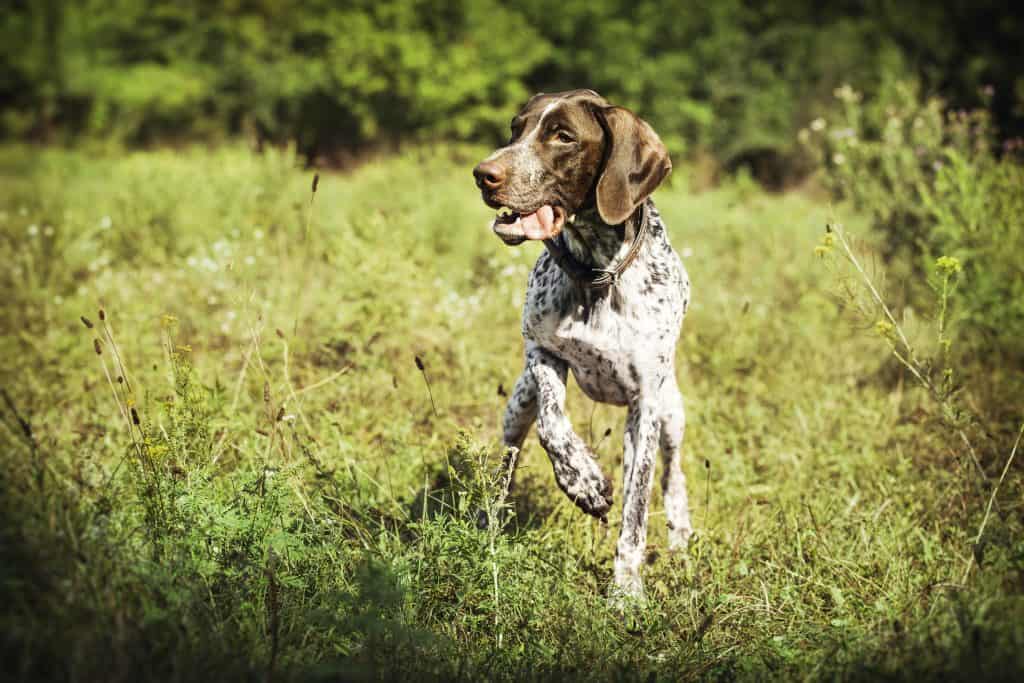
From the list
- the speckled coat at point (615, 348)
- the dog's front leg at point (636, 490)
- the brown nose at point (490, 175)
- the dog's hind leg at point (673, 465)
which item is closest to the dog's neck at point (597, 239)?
the speckled coat at point (615, 348)

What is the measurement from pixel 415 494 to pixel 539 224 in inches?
53.6

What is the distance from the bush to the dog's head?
2135 millimetres

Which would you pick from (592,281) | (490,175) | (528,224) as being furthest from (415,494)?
(490,175)

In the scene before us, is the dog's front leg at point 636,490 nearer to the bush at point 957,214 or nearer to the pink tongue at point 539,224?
the pink tongue at point 539,224

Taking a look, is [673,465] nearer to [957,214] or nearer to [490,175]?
[490,175]

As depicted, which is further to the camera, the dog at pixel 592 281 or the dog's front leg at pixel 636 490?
the dog's front leg at pixel 636 490

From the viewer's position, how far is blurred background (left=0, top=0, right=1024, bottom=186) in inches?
706

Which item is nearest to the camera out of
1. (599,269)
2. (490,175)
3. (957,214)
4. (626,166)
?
(490,175)

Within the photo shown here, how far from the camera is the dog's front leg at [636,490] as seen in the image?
2885 mm

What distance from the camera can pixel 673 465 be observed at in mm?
3576

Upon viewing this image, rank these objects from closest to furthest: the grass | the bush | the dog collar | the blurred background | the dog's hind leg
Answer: the grass → the dog collar → the dog's hind leg → the bush → the blurred background

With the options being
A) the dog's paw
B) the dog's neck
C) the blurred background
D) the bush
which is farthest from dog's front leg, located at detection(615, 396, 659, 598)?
the blurred background

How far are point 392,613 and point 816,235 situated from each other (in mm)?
7581

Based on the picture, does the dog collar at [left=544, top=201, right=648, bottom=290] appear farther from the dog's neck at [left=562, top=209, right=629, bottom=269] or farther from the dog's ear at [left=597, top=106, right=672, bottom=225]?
the dog's ear at [left=597, top=106, right=672, bottom=225]
